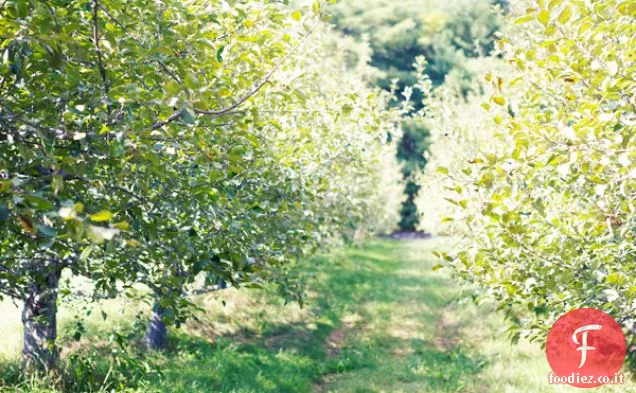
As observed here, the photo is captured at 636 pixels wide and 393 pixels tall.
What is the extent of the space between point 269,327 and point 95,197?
9803 mm

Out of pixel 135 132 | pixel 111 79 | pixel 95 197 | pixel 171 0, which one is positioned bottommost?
pixel 95 197

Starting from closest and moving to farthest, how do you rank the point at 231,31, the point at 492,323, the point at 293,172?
the point at 231,31
the point at 293,172
the point at 492,323

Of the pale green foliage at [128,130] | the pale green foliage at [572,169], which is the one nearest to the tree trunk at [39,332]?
the pale green foliage at [128,130]

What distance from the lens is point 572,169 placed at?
278 inches

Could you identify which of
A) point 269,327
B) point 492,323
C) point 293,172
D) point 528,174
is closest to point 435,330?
point 492,323

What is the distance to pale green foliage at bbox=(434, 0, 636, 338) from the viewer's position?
184 inches

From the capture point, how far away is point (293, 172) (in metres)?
9.13

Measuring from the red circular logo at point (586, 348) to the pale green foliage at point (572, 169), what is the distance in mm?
721

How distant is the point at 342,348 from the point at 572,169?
28.1 ft

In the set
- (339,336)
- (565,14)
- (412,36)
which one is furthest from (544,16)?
(412,36)

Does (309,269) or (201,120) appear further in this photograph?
(309,269)

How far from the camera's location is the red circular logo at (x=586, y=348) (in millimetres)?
7637

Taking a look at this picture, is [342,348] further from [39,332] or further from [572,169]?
[572,169]

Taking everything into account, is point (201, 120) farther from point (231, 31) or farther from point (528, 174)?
point (528, 174)
